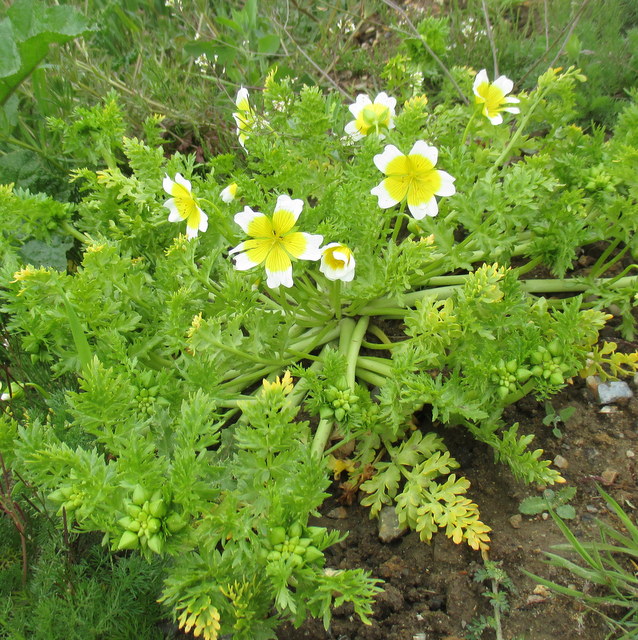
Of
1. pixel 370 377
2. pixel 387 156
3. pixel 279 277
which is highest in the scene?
pixel 387 156

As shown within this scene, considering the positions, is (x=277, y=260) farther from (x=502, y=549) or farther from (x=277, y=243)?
(x=502, y=549)

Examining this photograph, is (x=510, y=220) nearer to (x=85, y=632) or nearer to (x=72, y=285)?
(x=72, y=285)

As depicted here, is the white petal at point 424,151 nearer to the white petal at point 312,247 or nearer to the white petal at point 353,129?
the white petal at point 312,247

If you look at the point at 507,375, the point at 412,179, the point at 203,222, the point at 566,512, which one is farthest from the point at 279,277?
the point at 566,512

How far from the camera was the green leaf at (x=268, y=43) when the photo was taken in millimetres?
3354

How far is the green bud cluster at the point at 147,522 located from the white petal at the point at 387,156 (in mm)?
1078

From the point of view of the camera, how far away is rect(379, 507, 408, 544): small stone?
198 cm

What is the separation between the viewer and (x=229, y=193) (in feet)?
6.70

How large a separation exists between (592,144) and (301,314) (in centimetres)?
133

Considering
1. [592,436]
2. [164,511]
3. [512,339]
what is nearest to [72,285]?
[164,511]

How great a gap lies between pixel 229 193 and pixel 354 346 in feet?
2.41

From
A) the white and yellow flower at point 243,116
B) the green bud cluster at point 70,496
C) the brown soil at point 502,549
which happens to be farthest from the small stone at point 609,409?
the green bud cluster at point 70,496

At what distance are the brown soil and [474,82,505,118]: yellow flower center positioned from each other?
43.2 inches

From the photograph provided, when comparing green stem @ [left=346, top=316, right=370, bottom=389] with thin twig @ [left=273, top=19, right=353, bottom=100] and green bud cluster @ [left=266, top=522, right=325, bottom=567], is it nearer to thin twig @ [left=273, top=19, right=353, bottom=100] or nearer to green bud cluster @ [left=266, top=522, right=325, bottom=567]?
green bud cluster @ [left=266, top=522, right=325, bottom=567]
